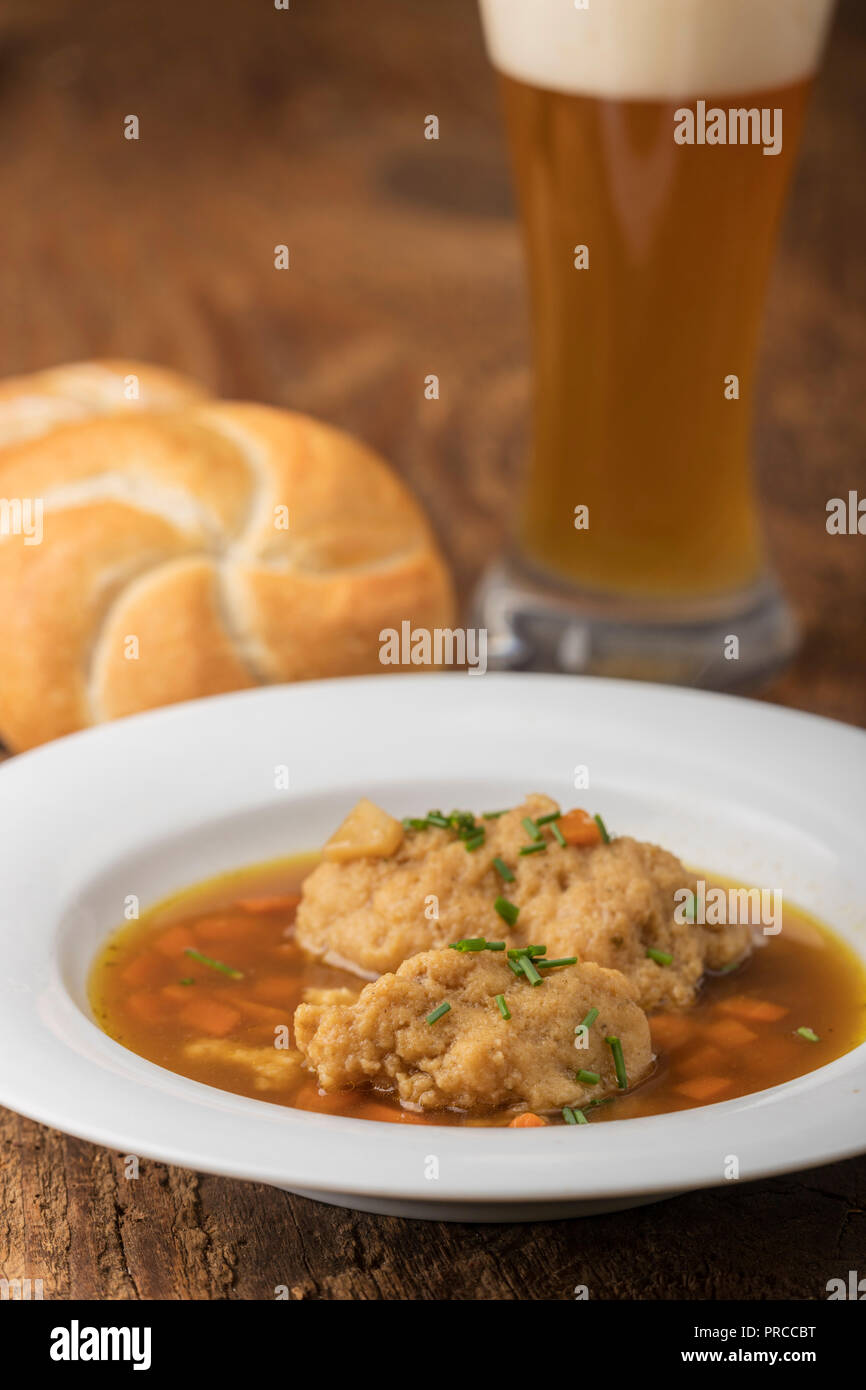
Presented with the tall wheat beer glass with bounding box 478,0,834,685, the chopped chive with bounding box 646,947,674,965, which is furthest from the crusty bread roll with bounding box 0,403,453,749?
the chopped chive with bounding box 646,947,674,965

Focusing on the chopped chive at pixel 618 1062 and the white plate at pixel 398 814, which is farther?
the chopped chive at pixel 618 1062

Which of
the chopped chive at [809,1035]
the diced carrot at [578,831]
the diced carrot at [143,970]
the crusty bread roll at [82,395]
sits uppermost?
the crusty bread roll at [82,395]

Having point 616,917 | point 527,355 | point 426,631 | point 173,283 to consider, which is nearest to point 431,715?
point 426,631

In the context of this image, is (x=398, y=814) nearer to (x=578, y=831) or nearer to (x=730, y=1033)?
(x=578, y=831)

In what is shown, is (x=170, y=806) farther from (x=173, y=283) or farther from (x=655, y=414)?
(x=173, y=283)

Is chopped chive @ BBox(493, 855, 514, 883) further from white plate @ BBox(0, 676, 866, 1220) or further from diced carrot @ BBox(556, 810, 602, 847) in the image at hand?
white plate @ BBox(0, 676, 866, 1220)

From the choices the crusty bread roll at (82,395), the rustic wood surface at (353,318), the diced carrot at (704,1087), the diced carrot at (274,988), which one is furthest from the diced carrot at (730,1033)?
the crusty bread roll at (82,395)

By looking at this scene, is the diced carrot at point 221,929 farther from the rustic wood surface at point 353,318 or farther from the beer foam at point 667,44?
the beer foam at point 667,44
